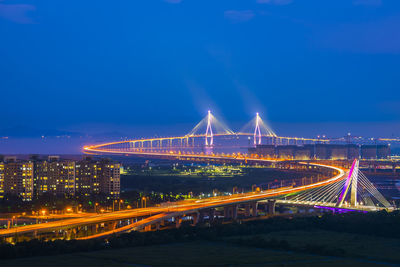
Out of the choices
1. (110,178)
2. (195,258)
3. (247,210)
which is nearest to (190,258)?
(195,258)

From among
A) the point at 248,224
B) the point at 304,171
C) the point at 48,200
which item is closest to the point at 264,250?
the point at 248,224

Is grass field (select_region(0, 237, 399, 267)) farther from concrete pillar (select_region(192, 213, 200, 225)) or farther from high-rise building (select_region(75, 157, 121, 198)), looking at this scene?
high-rise building (select_region(75, 157, 121, 198))

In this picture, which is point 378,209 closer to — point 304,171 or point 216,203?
point 216,203

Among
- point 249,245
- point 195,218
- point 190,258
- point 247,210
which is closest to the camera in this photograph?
point 190,258

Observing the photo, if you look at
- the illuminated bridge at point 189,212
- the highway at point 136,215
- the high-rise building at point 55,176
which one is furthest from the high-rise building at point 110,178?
the highway at point 136,215

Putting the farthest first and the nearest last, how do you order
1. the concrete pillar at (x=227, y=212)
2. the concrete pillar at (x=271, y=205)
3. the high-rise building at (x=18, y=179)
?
the high-rise building at (x=18, y=179)
the concrete pillar at (x=271, y=205)
the concrete pillar at (x=227, y=212)

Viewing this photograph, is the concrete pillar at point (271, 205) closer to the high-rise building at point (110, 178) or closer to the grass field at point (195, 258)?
the grass field at point (195, 258)

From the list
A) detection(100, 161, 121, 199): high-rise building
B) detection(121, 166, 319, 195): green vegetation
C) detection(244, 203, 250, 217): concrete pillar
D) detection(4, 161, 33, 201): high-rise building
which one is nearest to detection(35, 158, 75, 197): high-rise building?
detection(4, 161, 33, 201): high-rise building

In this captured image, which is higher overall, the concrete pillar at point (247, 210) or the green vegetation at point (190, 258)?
the concrete pillar at point (247, 210)

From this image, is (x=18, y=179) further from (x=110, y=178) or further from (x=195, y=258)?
(x=195, y=258)
